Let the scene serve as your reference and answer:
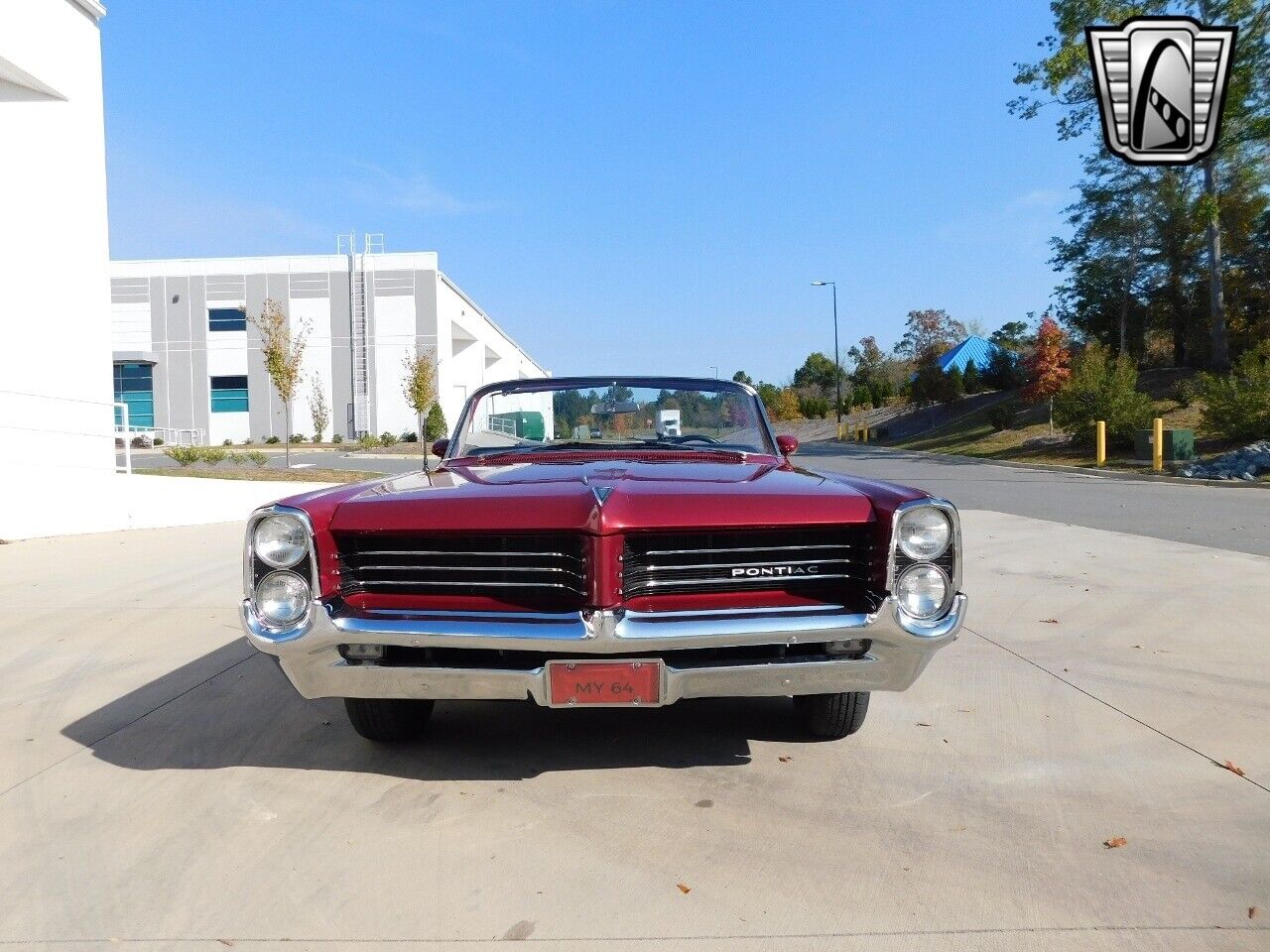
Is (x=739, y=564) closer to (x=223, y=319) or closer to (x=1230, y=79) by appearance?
(x=1230, y=79)

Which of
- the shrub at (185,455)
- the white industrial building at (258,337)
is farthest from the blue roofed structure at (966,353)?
the shrub at (185,455)

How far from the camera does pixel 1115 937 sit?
2.19 m

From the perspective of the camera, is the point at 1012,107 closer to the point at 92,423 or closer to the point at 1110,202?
the point at 1110,202

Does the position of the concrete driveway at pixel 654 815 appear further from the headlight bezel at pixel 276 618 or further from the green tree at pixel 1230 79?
the green tree at pixel 1230 79

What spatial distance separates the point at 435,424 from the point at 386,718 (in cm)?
3415

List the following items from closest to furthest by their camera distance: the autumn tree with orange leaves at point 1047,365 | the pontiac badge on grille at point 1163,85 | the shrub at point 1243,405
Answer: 1. the pontiac badge on grille at point 1163,85
2. the shrub at point 1243,405
3. the autumn tree with orange leaves at point 1047,365

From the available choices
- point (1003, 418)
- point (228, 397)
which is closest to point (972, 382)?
point (1003, 418)

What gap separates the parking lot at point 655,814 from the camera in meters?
2.29

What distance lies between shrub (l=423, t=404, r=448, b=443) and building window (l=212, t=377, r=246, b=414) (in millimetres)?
10798

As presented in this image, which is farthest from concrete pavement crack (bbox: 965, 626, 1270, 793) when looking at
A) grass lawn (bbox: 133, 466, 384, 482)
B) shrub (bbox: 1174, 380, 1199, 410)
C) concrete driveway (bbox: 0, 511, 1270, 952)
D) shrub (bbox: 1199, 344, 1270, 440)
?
shrub (bbox: 1174, 380, 1199, 410)

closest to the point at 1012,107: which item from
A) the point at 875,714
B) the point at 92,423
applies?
the point at 92,423

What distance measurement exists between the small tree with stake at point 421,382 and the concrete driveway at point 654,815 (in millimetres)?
31224

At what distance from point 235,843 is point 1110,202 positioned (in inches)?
1561

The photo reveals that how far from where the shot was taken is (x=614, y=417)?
4.69m
